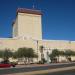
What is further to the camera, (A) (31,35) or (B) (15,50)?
(A) (31,35)

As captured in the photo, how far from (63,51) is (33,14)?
30714mm

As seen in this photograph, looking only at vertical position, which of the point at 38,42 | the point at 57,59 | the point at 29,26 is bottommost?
the point at 57,59

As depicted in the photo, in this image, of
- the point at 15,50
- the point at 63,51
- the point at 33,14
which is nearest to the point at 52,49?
the point at 63,51

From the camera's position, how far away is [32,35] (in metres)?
136

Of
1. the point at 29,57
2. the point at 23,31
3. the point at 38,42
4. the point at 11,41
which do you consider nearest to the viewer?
the point at 29,57

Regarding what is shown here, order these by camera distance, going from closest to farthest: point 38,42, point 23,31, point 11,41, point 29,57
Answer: point 29,57, point 11,41, point 38,42, point 23,31

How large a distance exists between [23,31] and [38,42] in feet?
62.8

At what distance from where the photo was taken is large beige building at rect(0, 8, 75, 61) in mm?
114938

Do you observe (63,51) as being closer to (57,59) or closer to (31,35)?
(57,59)

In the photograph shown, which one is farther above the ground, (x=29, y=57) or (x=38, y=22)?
(x=38, y=22)

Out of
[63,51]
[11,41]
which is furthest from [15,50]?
[63,51]

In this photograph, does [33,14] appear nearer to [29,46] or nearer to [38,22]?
[38,22]

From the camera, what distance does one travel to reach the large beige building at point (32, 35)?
115 m

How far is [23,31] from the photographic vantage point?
134 meters
